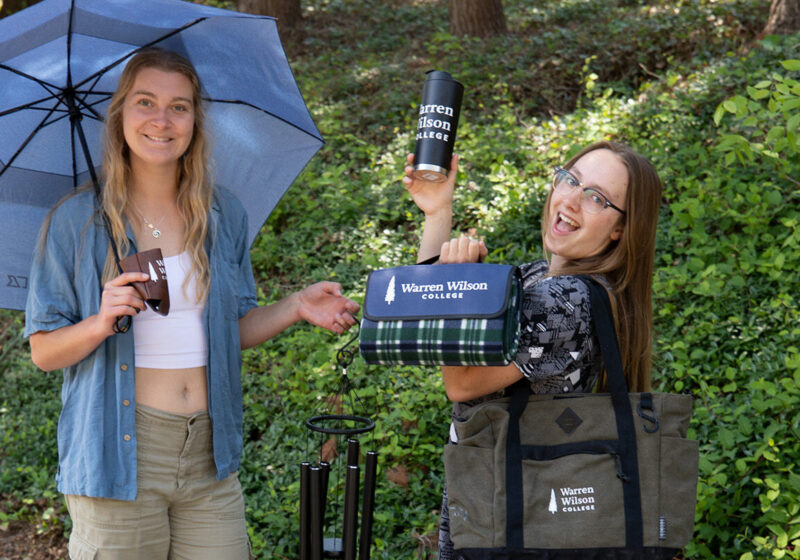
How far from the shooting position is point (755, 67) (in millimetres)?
7062

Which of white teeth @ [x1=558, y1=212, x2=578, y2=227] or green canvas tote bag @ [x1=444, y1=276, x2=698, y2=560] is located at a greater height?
white teeth @ [x1=558, y1=212, x2=578, y2=227]

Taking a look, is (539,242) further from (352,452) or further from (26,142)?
(26,142)

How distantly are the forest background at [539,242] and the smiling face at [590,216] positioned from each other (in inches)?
71.6

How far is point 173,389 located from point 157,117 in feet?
3.04

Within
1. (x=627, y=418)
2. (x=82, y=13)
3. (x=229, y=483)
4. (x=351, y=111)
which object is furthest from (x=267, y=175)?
(x=351, y=111)

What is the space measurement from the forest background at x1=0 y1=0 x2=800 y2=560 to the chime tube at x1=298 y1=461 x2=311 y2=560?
1.20m

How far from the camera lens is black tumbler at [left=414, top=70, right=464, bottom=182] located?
230 cm

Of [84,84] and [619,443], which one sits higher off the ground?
[84,84]

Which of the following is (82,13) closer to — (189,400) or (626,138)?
(189,400)

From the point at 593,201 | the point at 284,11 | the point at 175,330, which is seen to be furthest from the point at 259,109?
the point at 284,11

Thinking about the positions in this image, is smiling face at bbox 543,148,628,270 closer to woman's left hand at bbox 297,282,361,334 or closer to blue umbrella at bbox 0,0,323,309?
woman's left hand at bbox 297,282,361,334

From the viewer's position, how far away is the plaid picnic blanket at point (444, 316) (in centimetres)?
201

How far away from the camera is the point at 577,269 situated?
2.39m

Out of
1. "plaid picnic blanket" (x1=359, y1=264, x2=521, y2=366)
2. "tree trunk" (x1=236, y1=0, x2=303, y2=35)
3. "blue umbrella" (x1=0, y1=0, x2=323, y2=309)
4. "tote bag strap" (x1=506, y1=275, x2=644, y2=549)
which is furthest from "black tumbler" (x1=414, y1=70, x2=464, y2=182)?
"tree trunk" (x1=236, y1=0, x2=303, y2=35)
